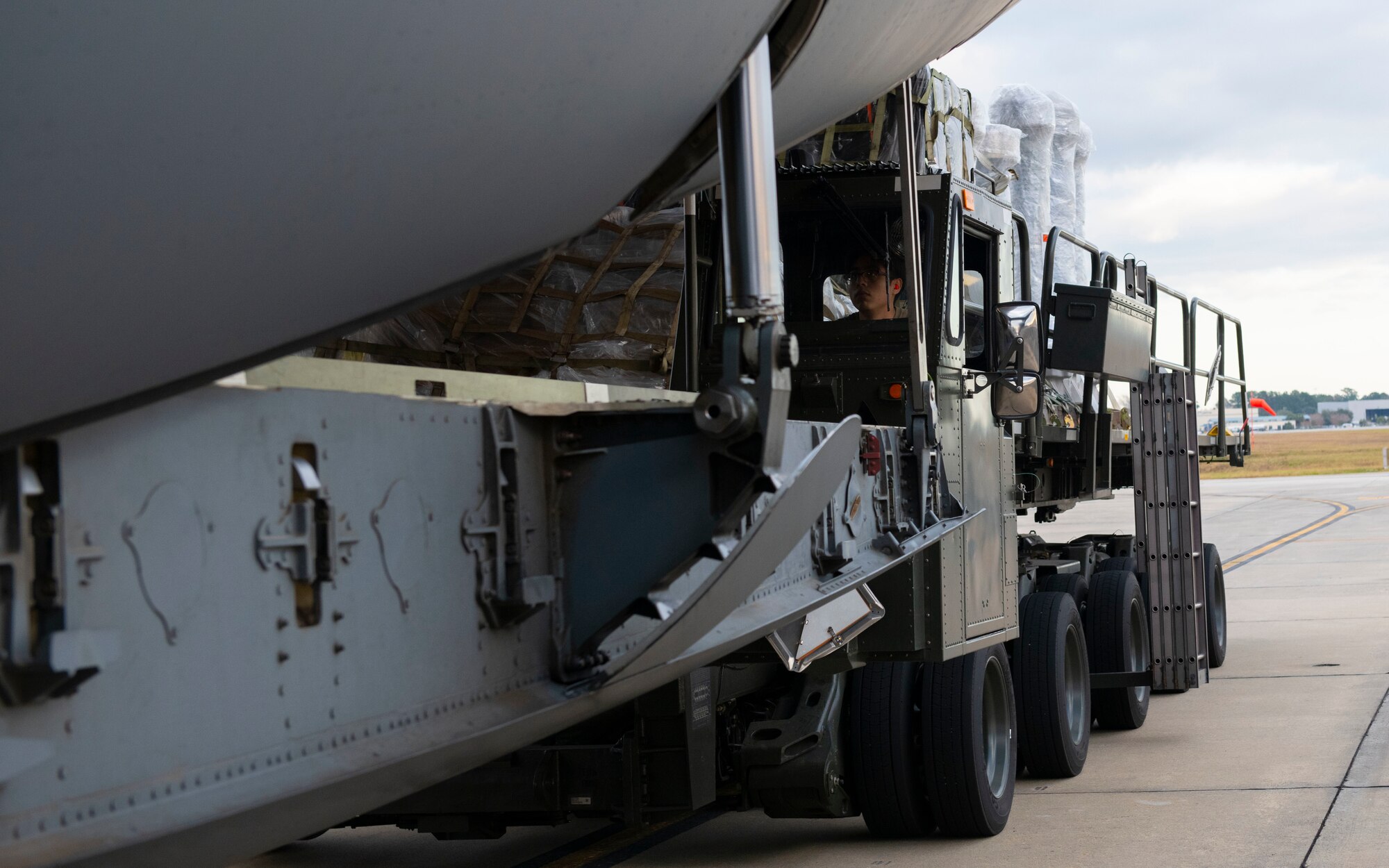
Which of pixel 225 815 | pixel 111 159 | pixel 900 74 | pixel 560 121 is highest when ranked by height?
pixel 900 74

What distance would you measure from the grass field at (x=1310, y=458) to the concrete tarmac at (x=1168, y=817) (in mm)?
33206

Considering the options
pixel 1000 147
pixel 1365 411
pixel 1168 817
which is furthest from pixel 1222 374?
pixel 1365 411

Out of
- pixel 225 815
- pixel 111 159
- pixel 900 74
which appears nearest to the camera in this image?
pixel 111 159

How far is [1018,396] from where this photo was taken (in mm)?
6844

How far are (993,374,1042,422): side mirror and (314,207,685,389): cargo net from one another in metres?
1.89

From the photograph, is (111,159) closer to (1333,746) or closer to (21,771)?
(21,771)

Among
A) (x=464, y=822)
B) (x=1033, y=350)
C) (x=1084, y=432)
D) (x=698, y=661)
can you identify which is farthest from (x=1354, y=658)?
(x=698, y=661)

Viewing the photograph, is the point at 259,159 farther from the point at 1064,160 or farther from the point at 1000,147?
the point at 1064,160

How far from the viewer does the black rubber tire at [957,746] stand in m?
6.50

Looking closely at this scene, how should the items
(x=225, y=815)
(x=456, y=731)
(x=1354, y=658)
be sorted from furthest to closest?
1. (x=1354, y=658)
2. (x=456, y=731)
3. (x=225, y=815)

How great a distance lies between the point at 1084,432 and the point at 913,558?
4.96 m

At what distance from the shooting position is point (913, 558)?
5.99 metres

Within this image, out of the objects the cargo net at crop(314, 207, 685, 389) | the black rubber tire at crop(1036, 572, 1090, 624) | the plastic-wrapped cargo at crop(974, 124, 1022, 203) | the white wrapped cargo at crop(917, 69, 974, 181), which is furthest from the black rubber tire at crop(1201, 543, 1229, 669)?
the plastic-wrapped cargo at crop(974, 124, 1022, 203)

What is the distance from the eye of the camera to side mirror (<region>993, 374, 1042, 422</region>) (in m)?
6.80
